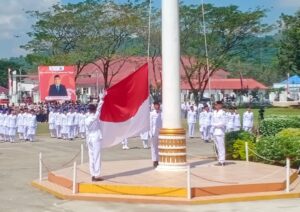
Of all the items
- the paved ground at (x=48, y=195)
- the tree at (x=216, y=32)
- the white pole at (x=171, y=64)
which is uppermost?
the tree at (x=216, y=32)

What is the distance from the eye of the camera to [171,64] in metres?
15.2

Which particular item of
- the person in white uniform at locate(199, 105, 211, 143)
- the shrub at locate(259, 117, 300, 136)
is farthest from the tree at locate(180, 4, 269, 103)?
the shrub at locate(259, 117, 300, 136)

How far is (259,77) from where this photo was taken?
124688 mm

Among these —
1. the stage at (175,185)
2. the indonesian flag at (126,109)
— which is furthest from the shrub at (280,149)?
the indonesian flag at (126,109)

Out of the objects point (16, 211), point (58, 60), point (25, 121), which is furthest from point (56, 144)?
point (58, 60)

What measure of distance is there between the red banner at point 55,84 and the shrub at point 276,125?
89.2 feet

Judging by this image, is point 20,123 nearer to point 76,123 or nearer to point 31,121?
point 31,121

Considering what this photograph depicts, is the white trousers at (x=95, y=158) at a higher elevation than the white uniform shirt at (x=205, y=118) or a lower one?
lower

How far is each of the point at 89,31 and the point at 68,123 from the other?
2395cm

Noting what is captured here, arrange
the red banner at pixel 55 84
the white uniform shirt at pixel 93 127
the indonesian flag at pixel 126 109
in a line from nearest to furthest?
the white uniform shirt at pixel 93 127 → the indonesian flag at pixel 126 109 → the red banner at pixel 55 84

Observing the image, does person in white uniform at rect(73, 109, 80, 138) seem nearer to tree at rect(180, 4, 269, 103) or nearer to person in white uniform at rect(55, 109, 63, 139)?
person in white uniform at rect(55, 109, 63, 139)

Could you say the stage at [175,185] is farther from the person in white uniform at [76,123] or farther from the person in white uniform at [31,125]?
the person in white uniform at [76,123]

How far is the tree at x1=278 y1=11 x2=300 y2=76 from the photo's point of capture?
58.1 meters

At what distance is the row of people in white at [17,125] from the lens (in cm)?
3150
